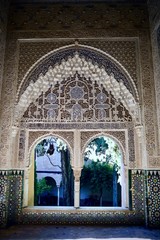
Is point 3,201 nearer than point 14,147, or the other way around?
point 3,201

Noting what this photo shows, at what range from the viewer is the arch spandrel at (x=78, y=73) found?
429cm

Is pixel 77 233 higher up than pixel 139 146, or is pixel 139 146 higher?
pixel 139 146

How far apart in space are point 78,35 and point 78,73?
74 centimetres

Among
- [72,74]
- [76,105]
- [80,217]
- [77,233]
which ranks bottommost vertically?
[77,233]

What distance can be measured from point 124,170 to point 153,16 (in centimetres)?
297

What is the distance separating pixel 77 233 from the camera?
11.4 ft

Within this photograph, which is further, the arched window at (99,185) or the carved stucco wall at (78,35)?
the arched window at (99,185)

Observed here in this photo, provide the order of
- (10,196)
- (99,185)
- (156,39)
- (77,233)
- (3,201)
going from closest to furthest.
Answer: (77,233)
(3,201)
(10,196)
(156,39)
(99,185)

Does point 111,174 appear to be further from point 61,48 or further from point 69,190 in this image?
point 61,48

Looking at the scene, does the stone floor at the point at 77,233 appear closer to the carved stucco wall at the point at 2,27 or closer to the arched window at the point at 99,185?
the carved stucco wall at the point at 2,27

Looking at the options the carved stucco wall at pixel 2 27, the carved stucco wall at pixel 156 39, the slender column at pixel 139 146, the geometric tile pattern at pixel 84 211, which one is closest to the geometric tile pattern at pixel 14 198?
the geometric tile pattern at pixel 84 211

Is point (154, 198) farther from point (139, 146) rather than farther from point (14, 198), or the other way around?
point (14, 198)

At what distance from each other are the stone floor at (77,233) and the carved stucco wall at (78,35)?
199cm

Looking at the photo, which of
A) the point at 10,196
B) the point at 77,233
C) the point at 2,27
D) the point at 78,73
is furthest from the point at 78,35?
the point at 77,233
